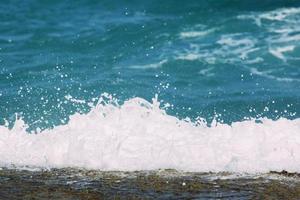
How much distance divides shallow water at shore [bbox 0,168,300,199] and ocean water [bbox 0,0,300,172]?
40 centimetres

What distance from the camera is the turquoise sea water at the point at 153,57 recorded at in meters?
11.6

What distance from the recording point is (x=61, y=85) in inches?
491

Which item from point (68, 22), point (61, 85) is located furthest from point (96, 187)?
point (68, 22)

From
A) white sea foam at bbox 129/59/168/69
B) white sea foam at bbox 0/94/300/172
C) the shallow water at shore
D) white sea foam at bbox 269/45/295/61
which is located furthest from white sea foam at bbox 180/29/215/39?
the shallow water at shore

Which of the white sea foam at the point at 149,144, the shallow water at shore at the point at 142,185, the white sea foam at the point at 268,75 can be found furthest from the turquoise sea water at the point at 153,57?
the shallow water at shore at the point at 142,185

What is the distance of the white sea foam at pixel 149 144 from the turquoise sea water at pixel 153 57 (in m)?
2.04

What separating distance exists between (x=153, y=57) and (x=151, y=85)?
1.88 m

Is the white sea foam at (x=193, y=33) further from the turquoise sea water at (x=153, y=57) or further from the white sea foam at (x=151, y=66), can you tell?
the white sea foam at (x=151, y=66)

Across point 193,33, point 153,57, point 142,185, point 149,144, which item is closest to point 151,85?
point 153,57

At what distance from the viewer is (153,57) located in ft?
47.8

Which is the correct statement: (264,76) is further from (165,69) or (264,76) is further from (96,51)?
(96,51)

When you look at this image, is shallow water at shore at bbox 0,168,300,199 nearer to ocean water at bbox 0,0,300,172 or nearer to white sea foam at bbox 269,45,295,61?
ocean water at bbox 0,0,300,172

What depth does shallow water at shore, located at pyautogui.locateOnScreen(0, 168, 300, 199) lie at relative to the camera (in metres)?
5.70

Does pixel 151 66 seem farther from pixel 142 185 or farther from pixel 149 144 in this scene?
pixel 142 185
